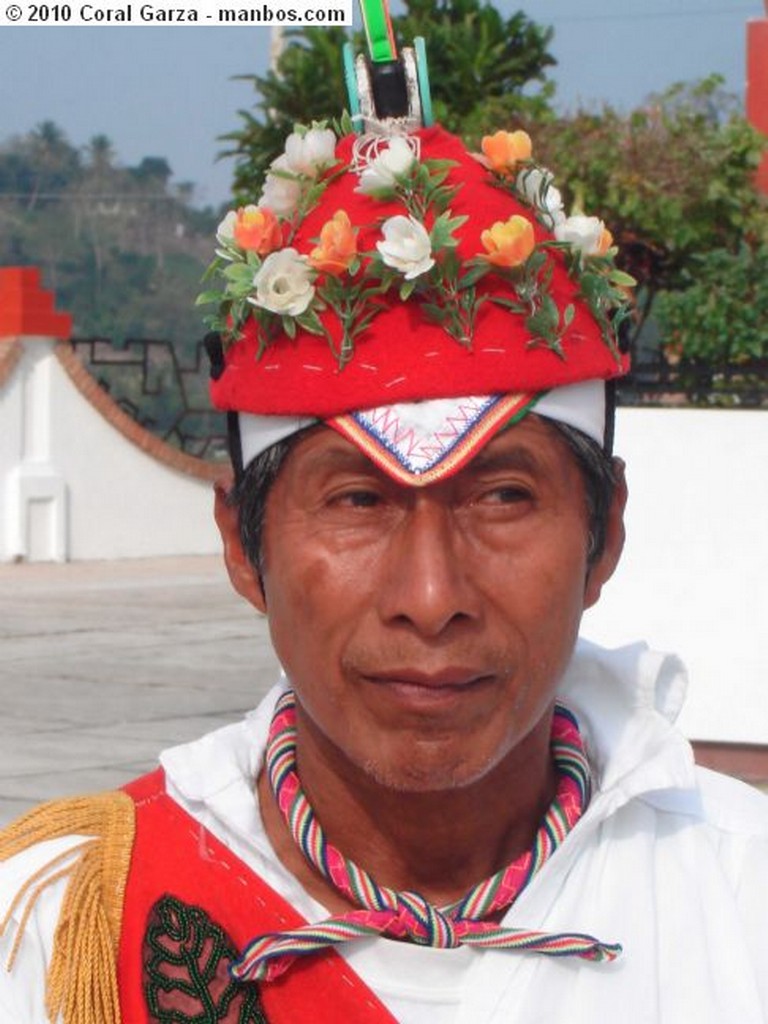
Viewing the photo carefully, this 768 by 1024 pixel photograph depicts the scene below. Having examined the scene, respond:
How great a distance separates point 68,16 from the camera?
7613mm

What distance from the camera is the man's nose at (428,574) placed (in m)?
1.91

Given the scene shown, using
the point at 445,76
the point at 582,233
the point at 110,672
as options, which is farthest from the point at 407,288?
the point at 445,76

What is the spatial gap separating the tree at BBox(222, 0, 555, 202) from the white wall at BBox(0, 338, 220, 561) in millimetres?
4711

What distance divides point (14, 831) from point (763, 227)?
9.40m

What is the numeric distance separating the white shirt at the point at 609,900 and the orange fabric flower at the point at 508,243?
1.77 ft

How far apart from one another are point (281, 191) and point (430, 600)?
1.47 feet

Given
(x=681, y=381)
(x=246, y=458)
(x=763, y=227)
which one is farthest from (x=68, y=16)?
(x=246, y=458)

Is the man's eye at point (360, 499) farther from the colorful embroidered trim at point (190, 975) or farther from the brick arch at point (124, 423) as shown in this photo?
the brick arch at point (124, 423)

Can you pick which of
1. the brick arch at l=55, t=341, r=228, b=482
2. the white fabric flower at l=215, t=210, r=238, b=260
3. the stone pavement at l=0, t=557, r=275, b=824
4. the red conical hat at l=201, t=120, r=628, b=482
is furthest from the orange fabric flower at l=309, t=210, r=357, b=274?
the brick arch at l=55, t=341, r=228, b=482

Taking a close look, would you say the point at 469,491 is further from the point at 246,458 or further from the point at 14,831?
the point at 14,831

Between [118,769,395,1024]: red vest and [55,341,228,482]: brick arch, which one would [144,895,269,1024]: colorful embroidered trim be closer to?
[118,769,395,1024]: red vest

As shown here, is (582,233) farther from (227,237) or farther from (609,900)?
(609,900)

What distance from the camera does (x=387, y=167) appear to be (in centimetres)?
200

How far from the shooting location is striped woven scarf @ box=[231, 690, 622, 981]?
199 centimetres
